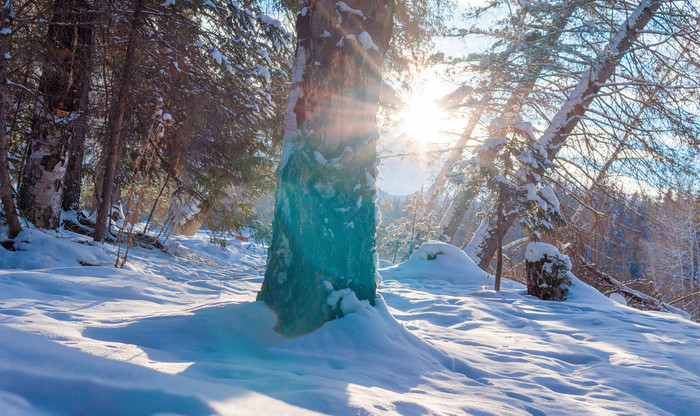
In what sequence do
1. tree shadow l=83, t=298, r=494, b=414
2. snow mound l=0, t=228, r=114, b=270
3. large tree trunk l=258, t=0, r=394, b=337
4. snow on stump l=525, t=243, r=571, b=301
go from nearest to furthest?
tree shadow l=83, t=298, r=494, b=414 < large tree trunk l=258, t=0, r=394, b=337 < snow mound l=0, t=228, r=114, b=270 < snow on stump l=525, t=243, r=571, b=301

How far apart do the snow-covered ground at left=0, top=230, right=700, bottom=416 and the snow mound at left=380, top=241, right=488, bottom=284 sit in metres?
3.42

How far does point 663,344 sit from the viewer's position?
3.22 meters

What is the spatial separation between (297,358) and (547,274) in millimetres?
5427

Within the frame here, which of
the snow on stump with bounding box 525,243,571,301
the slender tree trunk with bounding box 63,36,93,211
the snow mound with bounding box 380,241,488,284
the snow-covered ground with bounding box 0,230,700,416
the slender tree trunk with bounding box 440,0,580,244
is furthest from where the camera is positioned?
the snow mound with bounding box 380,241,488,284

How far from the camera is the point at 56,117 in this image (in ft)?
15.8

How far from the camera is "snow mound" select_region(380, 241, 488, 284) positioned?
7.66m

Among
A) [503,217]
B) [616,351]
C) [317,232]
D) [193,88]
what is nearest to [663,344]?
[616,351]

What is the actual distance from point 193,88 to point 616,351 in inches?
238

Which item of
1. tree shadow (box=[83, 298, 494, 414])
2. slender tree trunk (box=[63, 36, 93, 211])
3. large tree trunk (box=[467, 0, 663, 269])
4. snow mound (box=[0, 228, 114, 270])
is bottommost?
snow mound (box=[0, 228, 114, 270])

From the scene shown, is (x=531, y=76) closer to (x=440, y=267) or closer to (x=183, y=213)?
(x=440, y=267)

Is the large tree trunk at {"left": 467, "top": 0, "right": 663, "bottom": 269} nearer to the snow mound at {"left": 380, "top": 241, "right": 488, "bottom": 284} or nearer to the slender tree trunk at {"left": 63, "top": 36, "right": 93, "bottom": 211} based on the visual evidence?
the snow mound at {"left": 380, "top": 241, "right": 488, "bottom": 284}

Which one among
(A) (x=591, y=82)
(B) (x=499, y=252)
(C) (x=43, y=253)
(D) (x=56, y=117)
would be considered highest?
(A) (x=591, y=82)

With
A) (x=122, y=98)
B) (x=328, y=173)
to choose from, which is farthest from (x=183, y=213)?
(x=328, y=173)

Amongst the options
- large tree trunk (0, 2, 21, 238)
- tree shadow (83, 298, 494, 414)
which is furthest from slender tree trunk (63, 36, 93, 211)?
tree shadow (83, 298, 494, 414)
